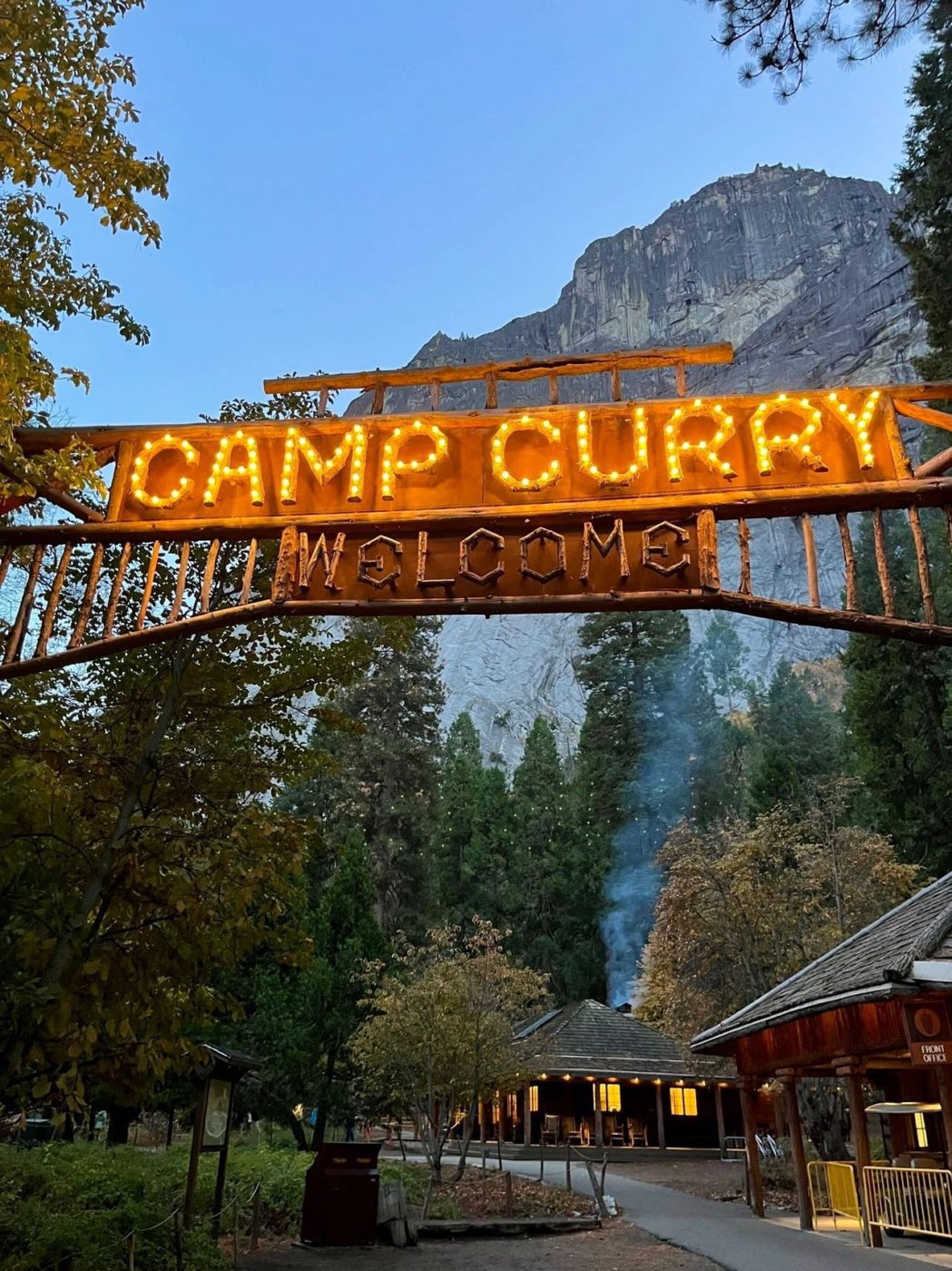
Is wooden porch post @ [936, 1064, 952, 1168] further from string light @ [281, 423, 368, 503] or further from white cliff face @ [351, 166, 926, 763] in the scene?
white cliff face @ [351, 166, 926, 763]

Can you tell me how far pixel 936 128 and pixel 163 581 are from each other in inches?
861

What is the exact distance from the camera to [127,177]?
206 inches

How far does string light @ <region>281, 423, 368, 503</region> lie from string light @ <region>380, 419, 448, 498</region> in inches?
5.6

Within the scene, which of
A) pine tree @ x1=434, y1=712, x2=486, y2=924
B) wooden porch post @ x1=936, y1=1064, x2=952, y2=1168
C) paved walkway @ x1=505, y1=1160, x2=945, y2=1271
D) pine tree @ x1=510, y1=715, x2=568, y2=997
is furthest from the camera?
pine tree @ x1=434, y1=712, x2=486, y2=924

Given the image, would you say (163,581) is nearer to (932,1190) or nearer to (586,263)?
(932,1190)

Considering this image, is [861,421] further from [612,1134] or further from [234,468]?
[612,1134]

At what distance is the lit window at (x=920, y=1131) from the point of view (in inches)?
572

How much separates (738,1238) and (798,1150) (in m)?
1.78

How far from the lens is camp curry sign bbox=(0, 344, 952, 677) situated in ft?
15.6

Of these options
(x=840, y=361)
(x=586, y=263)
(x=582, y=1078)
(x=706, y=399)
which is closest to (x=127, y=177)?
(x=706, y=399)

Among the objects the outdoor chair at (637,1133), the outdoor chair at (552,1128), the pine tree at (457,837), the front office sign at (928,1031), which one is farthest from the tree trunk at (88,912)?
the pine tree at (457,837)

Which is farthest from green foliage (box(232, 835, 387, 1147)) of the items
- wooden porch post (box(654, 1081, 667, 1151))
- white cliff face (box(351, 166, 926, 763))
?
white cliff face (box(351, 166, 926, 763))

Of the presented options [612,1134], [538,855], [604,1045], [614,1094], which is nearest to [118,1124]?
[604,1045]

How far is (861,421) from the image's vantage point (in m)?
5.04
